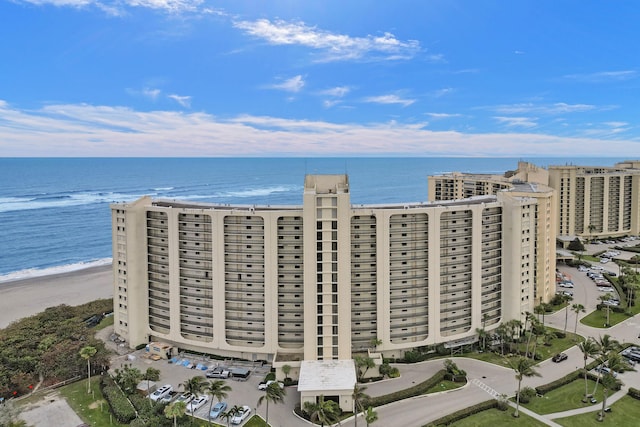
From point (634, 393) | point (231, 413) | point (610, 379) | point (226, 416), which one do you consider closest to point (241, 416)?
point (226, 416)

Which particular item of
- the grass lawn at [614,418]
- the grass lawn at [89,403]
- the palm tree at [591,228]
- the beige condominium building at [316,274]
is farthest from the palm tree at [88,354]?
the palm tree at [591,228]

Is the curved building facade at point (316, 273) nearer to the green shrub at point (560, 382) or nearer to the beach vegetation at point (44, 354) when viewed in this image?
the beach vegetation at point (44, 354)

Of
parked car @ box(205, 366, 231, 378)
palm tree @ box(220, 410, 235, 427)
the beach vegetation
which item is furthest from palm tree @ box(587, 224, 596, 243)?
the beach vegetation

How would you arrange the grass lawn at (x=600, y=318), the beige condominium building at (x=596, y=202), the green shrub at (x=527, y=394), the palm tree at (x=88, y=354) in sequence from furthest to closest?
the beige condominium building at (x=596, y=202), the grass lawn at (x=600, y=318), the palm tree at (x=88, y=354), the green shrub at (x=527, y=394)

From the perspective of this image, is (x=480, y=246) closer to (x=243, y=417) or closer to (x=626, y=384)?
(x=626, y=384)

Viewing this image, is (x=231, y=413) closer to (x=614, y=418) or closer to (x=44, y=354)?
(x=44, y=354)

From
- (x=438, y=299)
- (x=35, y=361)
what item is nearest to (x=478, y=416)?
(x=438, y=299)
